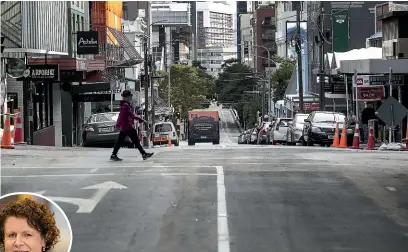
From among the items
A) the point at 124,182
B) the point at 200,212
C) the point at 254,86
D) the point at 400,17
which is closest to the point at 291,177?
the point at 124,182

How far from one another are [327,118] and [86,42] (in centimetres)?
1684

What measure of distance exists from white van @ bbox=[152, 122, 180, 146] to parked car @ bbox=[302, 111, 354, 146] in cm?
1862

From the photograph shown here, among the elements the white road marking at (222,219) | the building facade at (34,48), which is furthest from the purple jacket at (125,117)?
the building facade at (34,48)

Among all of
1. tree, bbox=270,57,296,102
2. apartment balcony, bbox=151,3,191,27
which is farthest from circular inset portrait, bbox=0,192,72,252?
apartment balcony, bbox=151,3,191,27

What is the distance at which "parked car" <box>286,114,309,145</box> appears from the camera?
36344 millimetres

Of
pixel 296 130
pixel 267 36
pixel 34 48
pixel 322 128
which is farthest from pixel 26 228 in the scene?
pixel 267 36

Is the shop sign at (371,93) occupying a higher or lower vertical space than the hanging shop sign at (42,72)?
lower

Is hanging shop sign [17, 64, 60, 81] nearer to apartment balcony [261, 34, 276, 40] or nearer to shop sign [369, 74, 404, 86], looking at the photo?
shop sign [369, 74, 404, 86]

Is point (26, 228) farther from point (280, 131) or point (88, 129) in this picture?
point (280, 131)

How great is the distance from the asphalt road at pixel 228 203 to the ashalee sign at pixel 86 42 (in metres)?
27.6

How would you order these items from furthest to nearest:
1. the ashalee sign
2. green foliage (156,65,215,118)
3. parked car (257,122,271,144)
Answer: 1. green foliage (156,65,215,118)
2. parked car (257,122,271,144)
3. the ashalee sign

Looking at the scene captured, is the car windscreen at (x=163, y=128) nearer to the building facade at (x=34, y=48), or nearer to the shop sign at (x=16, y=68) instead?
the building facade at (x=34, y=48)

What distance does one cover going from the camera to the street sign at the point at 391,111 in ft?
85.5

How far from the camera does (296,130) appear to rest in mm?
Result: 36719
